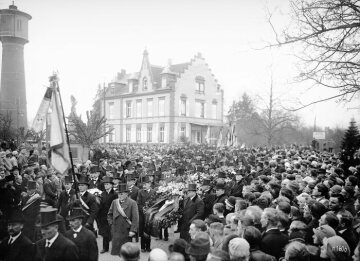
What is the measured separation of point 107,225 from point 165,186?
83.7 inches

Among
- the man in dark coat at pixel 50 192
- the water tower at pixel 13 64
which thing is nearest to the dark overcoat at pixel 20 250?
the man in dark coat at pixel 50 192

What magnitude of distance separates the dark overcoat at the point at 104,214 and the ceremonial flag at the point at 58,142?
147 cm

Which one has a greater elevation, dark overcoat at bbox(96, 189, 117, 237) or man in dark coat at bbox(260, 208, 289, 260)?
man in dark coat at bbox(260, 208, 289, 260)

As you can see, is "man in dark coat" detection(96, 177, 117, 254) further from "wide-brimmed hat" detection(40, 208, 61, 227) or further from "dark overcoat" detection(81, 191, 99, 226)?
"wide-brimmed hat" detection(40, 208, 61, 227)

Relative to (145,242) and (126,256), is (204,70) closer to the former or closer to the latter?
(145,242)

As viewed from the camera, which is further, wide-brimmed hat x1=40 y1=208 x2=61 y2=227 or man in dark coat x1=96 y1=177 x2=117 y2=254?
man in dark coat x1=96 y1=177 x2=117 y2=254

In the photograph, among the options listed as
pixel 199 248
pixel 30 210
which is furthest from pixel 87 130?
pixel 199 248

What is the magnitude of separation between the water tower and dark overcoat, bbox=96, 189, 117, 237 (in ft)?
122

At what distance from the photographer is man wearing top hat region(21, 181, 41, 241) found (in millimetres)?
7117

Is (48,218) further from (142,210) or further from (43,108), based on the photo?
(43,108)

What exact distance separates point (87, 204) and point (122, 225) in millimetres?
1248

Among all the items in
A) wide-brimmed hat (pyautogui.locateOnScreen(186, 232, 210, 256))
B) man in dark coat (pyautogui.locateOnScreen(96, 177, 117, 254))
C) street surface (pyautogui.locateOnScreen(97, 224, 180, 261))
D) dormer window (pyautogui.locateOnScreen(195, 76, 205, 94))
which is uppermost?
dormer window (pyautogui.locateOnScreen(195, 76, 205, 94))

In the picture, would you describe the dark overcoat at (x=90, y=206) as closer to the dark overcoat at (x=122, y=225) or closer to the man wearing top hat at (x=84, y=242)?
the dark overcoat at (x=122, y=225)

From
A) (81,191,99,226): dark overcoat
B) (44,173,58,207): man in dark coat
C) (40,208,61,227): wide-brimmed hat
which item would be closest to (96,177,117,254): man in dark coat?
(81,191,99,226): dark overcoat
